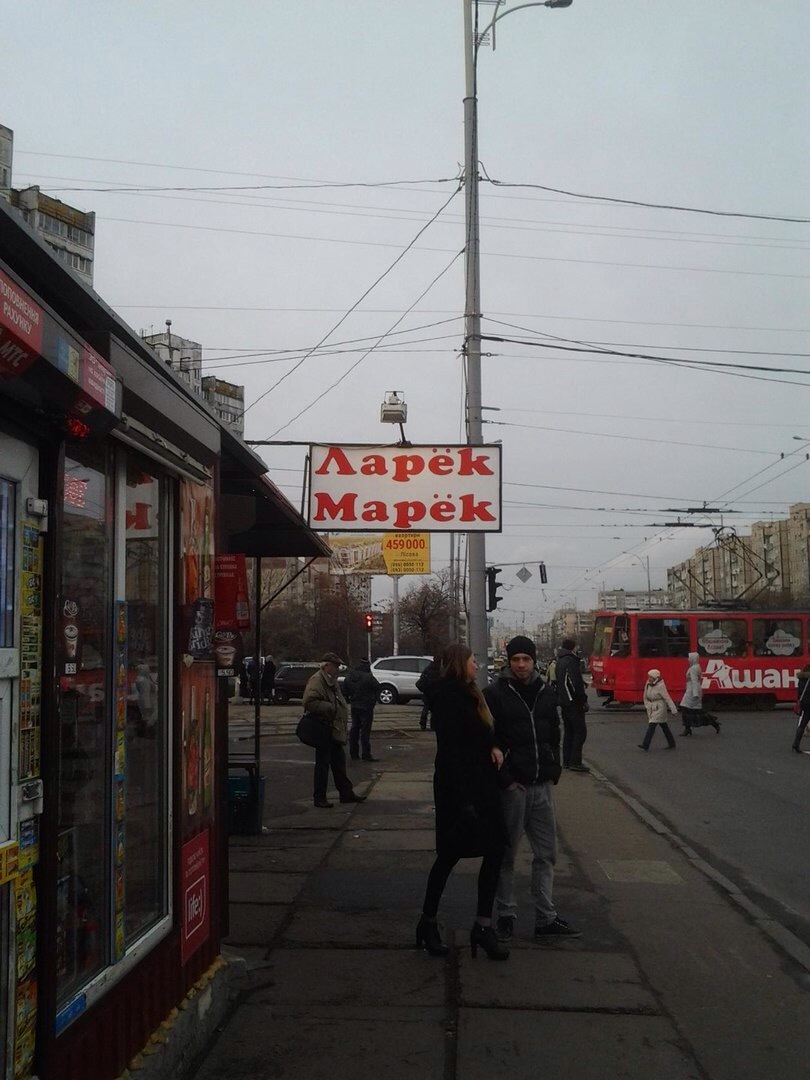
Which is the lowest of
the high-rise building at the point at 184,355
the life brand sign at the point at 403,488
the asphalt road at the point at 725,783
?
the asphalt road at the point at 725,783

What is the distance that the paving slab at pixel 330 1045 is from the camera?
14.0 feet

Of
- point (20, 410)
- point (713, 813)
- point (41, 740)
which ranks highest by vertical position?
point (20, 410)

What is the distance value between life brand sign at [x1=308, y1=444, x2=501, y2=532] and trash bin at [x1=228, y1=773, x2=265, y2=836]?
4.30 meters

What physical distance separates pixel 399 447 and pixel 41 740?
33.1 feet

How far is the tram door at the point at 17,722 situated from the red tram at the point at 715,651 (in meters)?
27.6

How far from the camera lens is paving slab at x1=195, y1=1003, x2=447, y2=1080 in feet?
14.0

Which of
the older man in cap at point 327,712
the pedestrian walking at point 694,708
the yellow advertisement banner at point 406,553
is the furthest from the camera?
the yellow advertisement banner at point 406,553

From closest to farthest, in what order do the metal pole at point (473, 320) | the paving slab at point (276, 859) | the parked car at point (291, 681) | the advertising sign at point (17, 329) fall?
the advertising sign at point (17, 329) < the paving slab at point (276, 859) < the metal pole at point (473, 320) < the parked car at point (291, 681)

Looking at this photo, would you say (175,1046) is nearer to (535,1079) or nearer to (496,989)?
(535,1079)

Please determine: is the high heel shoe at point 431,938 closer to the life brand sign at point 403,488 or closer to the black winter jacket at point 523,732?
the black winter jacket at point 523,732

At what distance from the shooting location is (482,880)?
18.8 ft

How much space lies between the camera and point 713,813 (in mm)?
11336

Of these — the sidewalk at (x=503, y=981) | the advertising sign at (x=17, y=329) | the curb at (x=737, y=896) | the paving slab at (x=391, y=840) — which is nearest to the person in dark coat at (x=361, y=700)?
the curb at (x=737, y=896)

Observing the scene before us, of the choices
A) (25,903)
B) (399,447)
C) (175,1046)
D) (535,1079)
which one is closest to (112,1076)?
(175,1046)
